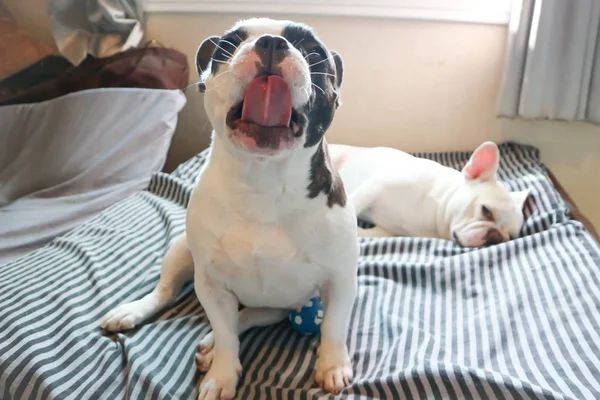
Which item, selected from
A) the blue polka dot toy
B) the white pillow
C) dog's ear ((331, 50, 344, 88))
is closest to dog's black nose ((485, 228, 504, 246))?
the blue polka dot toy

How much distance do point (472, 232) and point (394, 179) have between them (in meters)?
0.34

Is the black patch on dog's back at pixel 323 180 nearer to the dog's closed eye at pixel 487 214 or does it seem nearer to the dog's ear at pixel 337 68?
the dog's ear at pixel 337 68

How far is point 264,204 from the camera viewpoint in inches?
34.4

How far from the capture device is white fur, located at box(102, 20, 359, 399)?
856mm

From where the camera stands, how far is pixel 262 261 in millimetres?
880

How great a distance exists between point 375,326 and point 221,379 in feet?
1.08

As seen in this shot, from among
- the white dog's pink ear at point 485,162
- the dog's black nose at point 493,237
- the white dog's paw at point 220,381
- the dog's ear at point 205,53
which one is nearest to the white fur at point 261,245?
the white dog's paw at point 220,381

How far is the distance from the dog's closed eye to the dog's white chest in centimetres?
75

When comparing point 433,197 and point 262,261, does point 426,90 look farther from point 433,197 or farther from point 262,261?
point 262,261

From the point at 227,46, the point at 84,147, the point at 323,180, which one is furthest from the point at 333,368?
the point at 84,147

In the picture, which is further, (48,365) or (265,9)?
(265,9)

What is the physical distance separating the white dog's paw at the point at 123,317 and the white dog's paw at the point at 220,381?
0.23 m

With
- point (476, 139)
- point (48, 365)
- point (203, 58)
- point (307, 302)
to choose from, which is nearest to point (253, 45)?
point (203, 58)

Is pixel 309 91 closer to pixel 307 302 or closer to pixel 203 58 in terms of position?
pixel 203 58
